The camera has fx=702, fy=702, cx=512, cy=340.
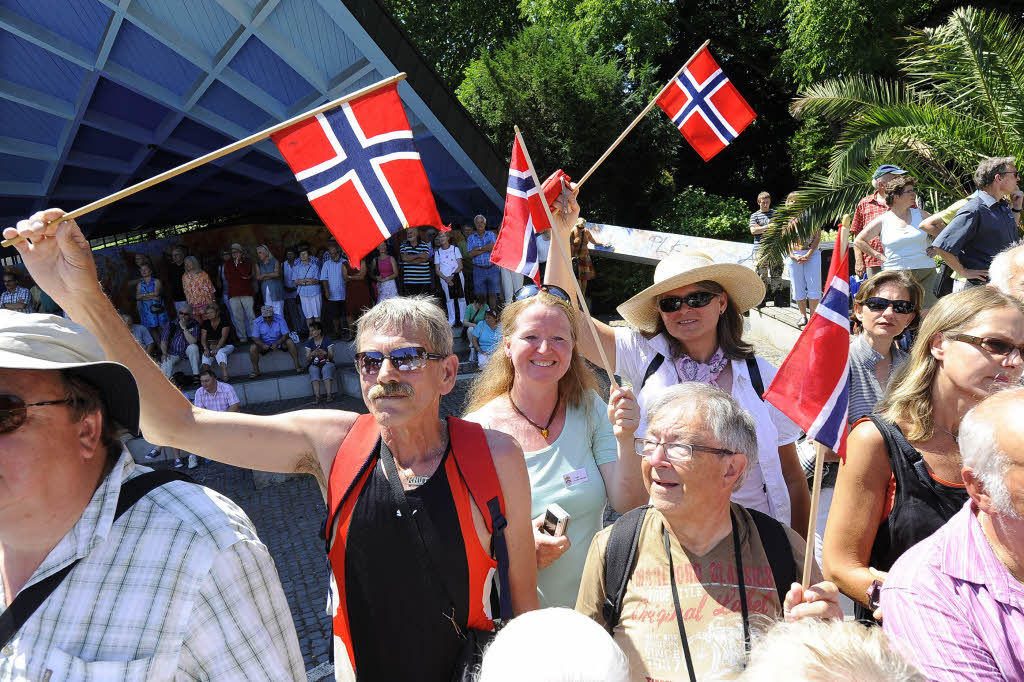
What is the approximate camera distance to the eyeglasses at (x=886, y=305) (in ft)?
11.7

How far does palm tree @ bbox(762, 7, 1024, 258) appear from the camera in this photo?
8945 mm

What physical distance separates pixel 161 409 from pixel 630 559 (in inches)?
58.9

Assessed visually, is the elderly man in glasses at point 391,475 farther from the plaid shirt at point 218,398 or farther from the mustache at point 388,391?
the plaid shirt at point 218,398

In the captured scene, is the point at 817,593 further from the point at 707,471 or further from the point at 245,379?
the point at 245,379

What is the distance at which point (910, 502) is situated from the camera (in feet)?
7.20

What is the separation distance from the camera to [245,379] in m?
11.8

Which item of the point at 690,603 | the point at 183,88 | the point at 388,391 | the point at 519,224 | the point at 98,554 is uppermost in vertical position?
the point at 183,88

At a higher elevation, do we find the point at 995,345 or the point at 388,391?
the point at 388,391

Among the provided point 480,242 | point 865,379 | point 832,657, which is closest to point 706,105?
point 865,379

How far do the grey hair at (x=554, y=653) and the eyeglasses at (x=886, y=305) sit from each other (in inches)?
115

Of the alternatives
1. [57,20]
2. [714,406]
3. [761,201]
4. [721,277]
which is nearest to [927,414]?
[714,406]

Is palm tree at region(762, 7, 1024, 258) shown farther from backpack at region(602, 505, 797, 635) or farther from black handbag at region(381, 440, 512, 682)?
black handbag at region(381, 440, 512, 682)

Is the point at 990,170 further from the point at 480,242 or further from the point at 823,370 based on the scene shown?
the point at 480,242

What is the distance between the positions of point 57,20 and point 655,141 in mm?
15133
